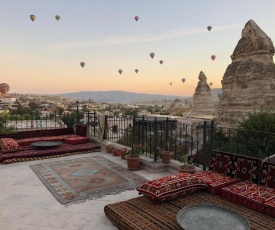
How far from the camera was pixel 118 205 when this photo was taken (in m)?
4.06

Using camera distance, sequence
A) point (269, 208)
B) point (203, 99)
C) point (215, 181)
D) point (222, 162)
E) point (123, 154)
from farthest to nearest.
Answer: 1. point (203, 99)
2. point (123, 154)
3. point (222, 162)
4. point (215, 181)
5. point (269, 208)

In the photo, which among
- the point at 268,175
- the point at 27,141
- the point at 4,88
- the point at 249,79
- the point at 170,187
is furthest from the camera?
the point at 4,88

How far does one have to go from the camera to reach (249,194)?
3.99 meters

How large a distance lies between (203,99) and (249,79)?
21881 mm

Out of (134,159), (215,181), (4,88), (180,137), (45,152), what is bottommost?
(45,152)

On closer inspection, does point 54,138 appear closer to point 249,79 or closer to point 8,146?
point 8,146

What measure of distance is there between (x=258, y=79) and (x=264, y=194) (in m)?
18.0

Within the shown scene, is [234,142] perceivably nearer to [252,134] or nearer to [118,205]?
[252,134]

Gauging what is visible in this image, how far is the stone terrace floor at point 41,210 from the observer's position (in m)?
3.89

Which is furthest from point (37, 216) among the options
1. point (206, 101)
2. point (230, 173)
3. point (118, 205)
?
point (206, 101)

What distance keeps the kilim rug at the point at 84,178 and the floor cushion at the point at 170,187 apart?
1476 mm

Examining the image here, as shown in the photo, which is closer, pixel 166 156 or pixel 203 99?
pixel 166 156

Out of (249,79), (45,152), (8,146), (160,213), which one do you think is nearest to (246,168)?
(160,213)

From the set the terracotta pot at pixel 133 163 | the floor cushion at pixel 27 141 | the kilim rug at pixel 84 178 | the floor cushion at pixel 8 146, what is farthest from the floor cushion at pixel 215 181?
the floor cushion at pixel 27 141
